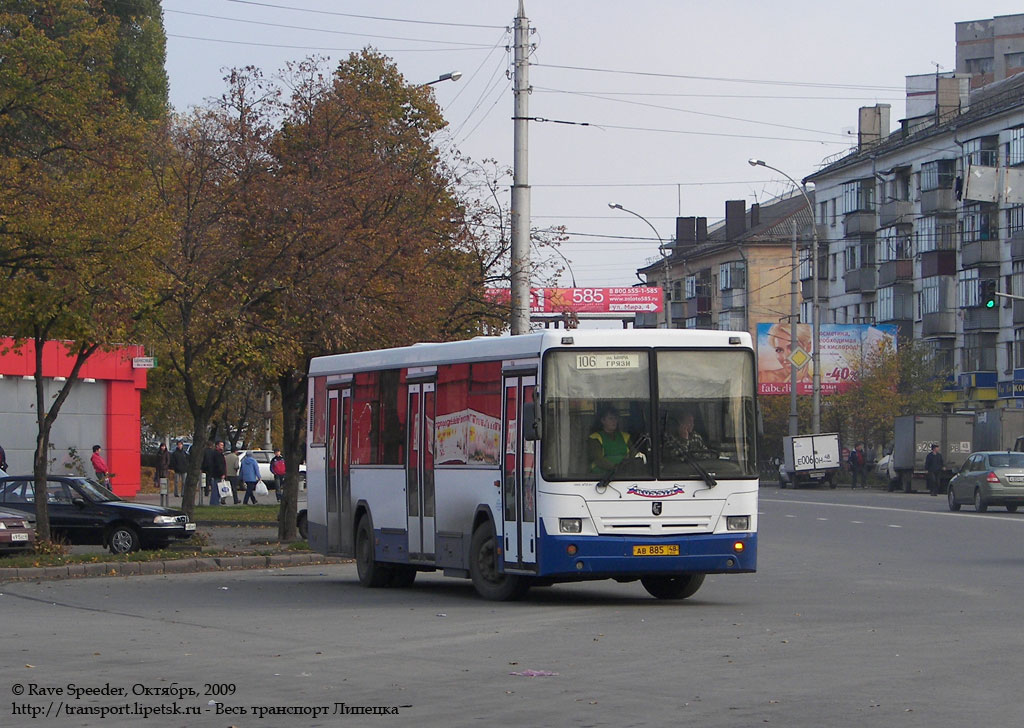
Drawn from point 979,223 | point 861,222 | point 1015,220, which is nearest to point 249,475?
point 1015,220

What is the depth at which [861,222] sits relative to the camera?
309 ft

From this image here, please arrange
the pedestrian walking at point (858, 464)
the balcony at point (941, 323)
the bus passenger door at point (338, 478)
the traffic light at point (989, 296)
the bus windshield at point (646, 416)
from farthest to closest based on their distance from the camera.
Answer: the balcony at point (941, 323)
the pedestrian walking at point (858, 464)
the traffic light at point (989, 296)
the bus passenger door at point (338, 478)
the bus windshield at point (646, 416)

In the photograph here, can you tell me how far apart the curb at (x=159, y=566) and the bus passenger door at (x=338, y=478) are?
2956 mm

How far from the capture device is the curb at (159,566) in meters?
22.5

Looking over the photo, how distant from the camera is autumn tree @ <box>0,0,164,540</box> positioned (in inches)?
904

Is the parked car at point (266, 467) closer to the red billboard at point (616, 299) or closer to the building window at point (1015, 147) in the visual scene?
the building window at point (1015, 147)

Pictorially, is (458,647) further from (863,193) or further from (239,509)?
(863,193)

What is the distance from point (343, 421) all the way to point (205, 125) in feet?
35.2

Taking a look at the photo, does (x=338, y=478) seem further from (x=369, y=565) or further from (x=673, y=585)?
(x=673, y=585)

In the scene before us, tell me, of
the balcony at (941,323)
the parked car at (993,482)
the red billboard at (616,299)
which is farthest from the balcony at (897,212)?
the parked car at (993,482)

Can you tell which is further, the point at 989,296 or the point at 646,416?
the point at 989,296

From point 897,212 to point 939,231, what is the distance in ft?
14.3

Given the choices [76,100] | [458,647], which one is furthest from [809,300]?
[458,647]

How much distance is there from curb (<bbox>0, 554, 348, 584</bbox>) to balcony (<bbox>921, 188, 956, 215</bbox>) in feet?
211
